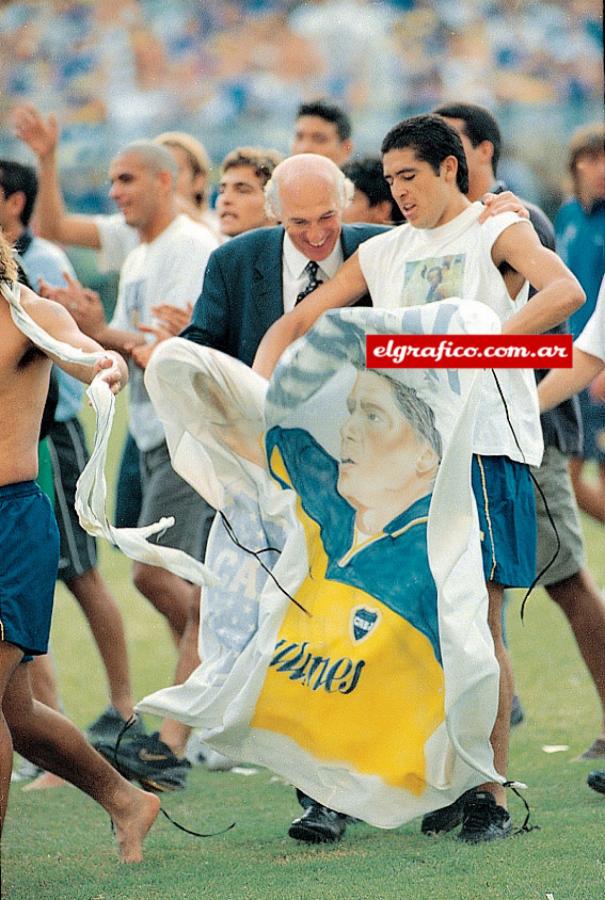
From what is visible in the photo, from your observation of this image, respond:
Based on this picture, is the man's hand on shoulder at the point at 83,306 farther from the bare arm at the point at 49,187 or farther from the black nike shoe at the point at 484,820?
the black nike shoe at the point at 484,820

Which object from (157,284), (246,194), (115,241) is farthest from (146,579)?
(115,241)

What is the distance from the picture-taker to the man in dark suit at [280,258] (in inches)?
177

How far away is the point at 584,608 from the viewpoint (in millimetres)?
5062

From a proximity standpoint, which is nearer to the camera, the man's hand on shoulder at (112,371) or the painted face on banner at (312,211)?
the man's hand on shoulder at (112,371)

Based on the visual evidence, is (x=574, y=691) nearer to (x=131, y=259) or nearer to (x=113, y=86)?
(x=131, y=259)

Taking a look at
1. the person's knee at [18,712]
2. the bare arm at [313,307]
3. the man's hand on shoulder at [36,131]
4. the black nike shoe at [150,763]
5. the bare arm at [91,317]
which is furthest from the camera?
the man's hand on shoulder at [36,131]

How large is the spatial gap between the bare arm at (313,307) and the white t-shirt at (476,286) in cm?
12

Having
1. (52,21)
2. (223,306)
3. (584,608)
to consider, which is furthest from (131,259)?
(52,21)

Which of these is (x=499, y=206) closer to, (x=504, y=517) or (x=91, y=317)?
(x=504, y=517)

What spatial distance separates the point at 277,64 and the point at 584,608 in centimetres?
1424

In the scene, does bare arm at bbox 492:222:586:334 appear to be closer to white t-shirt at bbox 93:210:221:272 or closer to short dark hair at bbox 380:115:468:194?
short dark hair at bbox 380:115:468:194

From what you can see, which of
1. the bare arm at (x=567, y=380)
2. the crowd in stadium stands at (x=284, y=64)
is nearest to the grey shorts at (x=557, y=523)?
the bare arm at (x=567, y=380)

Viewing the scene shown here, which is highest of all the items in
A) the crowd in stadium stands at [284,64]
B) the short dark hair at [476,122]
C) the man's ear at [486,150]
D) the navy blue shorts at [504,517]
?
the crowd in stadium stands at [284,64]

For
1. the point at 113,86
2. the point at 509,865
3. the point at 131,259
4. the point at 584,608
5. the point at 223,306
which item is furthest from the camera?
the point at 113,86
